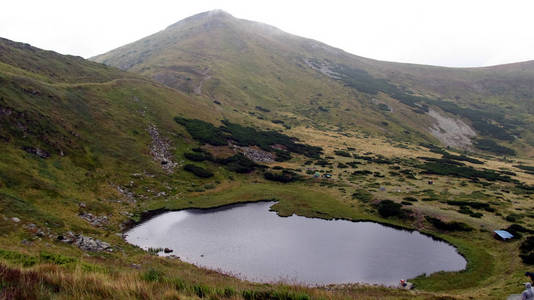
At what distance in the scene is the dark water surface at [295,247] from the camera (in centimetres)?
3144

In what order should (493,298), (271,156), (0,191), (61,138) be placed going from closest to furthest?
1. (493,298)
2. (0,191)
3. (61,138)
4. (271,156)

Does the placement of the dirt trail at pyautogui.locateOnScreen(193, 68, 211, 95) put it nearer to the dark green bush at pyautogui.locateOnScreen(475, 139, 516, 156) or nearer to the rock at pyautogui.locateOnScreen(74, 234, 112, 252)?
the rock at pyautogui.locateOnScreen(74, 234, 112, 252)

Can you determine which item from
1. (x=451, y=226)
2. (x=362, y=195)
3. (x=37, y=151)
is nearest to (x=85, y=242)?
(x=37, y=151)

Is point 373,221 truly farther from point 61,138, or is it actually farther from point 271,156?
point 61,138

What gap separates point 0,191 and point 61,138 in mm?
22903

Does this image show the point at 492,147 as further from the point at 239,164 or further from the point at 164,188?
the point at 164,188

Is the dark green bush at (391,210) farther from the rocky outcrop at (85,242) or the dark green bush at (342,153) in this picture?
the dark green bush at (342,153)

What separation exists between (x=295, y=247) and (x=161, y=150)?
136 ft

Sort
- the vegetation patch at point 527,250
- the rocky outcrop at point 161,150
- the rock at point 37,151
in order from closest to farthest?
1. the vegetation patch at point 527,250
2. the rock at point 37,151
3. the rocky outcrop at point 161,150

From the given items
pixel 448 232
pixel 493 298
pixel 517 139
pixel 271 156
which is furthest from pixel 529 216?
pixel 517 139

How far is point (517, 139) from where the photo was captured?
175125mm

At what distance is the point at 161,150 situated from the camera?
64750 millimetres

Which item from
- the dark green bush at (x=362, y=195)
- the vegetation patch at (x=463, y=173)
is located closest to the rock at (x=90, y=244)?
the dark green bush at (x=362, y=195)

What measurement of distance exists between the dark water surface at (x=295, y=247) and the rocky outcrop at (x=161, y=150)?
16.6 metres
